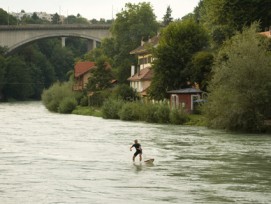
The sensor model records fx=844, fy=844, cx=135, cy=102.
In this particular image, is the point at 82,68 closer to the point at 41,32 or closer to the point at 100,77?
the point at 100,77

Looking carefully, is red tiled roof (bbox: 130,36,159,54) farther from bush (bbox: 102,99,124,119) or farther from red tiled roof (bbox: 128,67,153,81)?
bush (bbox: 102,99,124,119)

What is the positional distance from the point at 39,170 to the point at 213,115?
22736 millimetres

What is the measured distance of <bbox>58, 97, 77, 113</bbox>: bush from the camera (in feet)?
289

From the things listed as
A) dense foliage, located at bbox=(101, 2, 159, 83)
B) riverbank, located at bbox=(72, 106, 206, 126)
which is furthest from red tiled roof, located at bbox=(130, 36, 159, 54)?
riverbank, located at bbox=(72, 106, 206, 126)

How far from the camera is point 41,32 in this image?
138125mm

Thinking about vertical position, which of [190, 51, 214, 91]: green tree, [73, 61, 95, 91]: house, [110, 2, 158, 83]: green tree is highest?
[110, 2, 158, 83]: green tree

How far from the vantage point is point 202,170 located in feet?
111

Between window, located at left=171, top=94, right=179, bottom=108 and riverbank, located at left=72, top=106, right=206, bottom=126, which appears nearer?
riverbank, located at left=72, top=106, right=206, bottom=126

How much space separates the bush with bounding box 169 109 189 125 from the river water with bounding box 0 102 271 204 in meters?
6.46

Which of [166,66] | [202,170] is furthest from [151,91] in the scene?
[202,170]

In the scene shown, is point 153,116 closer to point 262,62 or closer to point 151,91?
point 151,91

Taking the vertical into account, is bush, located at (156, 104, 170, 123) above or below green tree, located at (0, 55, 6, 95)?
below

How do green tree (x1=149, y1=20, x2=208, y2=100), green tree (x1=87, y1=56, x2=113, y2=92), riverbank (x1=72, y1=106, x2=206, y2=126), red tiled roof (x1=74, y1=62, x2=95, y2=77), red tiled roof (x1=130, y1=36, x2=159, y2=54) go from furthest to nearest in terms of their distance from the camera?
1. red tiled roof (x1=74, y1=62, x2=95, y2=77)
2. green tree (x1=87, y1=56, x2=113, y2=92)
3. red tiled roof (x1=130, y1=36, x2=159, y2=54)
4. green tree (x1=149, y1=20, x2=208, y2=100)
5. riverbank (x1=72, y1=106, x2=206, y2=126)

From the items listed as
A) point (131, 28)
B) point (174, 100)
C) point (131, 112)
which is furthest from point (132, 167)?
point (131, 28)
